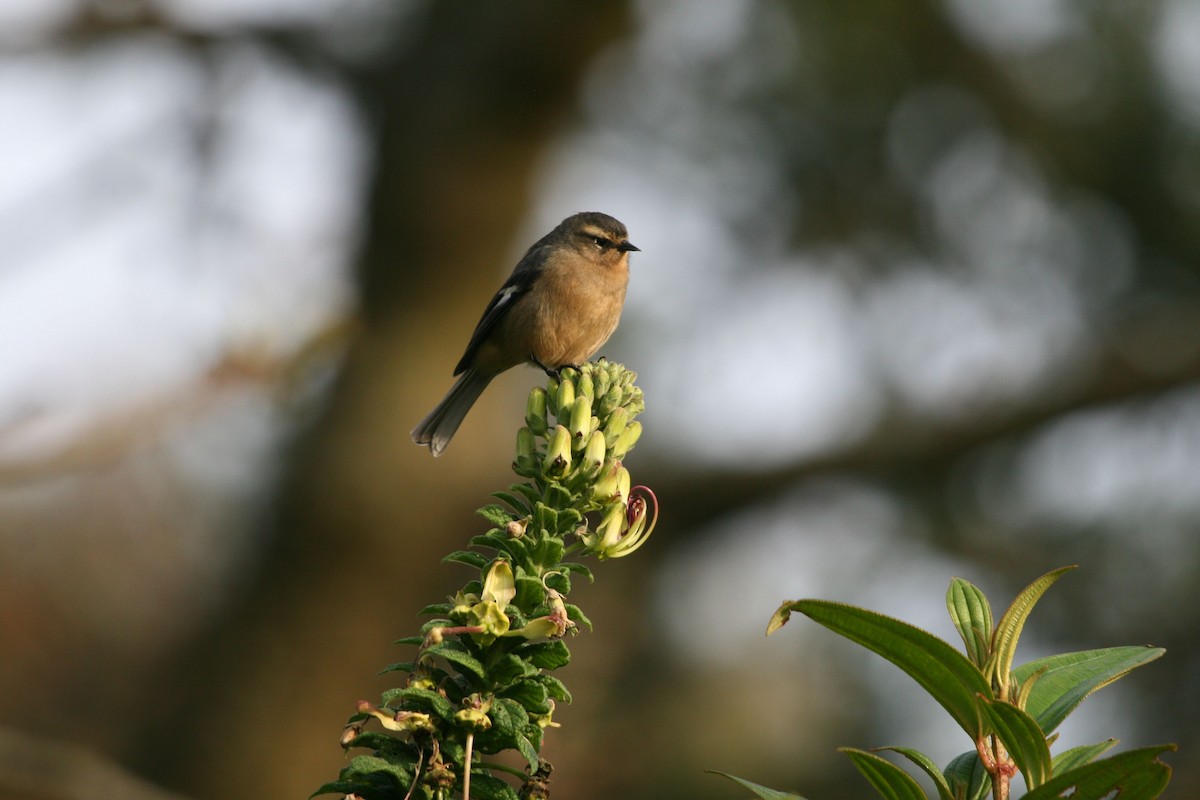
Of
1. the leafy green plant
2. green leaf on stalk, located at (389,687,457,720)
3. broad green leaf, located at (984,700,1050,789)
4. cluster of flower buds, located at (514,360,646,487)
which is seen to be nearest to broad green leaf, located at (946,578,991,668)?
the leafy green plant

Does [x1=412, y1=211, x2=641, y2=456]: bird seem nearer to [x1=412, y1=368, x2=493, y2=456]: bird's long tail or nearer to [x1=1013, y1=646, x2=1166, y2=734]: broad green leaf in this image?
[x1=412, y1=368, x2=493, y2=456]: bird's long tail

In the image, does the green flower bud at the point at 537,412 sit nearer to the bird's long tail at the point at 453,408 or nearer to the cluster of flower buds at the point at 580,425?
the cluster of flower buds at the point at 580,425

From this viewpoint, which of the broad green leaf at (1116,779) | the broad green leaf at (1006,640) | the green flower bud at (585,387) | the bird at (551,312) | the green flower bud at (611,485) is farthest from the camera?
the bird at (551,312)

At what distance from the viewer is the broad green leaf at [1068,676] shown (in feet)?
4.69

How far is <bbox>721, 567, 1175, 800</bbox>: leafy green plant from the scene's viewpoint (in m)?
1.26

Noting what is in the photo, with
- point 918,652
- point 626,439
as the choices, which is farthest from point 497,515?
point 918,652

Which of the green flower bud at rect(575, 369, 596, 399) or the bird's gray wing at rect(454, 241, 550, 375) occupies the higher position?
the bird's gray wing at rect(454, 241, 550, 375)

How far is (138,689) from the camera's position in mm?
10539

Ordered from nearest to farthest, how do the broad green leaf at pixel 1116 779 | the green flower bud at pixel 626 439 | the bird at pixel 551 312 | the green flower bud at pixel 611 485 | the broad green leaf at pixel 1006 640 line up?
the broad green leaf at pixel 1116 779
the broad green leaf at pixel 1006 640
the green flower bud at pixel 611 485
the green flower bud at pixel 626 439
the bird at pixel 551 312

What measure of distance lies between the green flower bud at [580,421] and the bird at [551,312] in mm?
3387

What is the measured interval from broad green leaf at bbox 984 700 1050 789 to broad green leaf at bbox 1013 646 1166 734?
0.11 meters

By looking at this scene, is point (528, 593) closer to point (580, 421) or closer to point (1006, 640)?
point (580, 421)

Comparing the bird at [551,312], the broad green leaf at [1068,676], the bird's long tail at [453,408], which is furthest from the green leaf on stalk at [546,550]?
the bird's long tail at [453,408]

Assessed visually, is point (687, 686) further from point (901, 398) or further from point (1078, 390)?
point (1078, 390)
